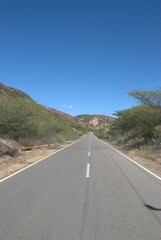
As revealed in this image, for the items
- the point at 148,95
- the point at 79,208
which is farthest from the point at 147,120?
the point at 79,208

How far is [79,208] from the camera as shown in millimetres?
8594

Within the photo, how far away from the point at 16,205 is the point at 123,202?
2.70 metres

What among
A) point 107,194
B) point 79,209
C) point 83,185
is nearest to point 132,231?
point 79,209

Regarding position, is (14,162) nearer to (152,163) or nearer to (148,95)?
(152,163)

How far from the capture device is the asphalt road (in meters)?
6.51

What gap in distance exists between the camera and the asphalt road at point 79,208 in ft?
21.4

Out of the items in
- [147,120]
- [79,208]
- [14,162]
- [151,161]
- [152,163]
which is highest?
[147,120]

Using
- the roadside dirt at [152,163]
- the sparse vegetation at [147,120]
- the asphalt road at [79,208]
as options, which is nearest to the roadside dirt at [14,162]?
the asphalt road at [79,208]

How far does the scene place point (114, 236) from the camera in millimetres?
6320

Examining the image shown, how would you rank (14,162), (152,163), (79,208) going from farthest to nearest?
(152,163), (14,162), (79,208)

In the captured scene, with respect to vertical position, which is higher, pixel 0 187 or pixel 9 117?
pixel 9 117

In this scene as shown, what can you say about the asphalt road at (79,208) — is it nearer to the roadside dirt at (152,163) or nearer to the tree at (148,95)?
the roadside dirt at (152,163)

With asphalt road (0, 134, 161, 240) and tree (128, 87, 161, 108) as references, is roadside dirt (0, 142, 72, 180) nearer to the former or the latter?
asphalt road (0, 134, 161, 240)

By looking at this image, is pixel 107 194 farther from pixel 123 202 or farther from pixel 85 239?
pixel 85 239
